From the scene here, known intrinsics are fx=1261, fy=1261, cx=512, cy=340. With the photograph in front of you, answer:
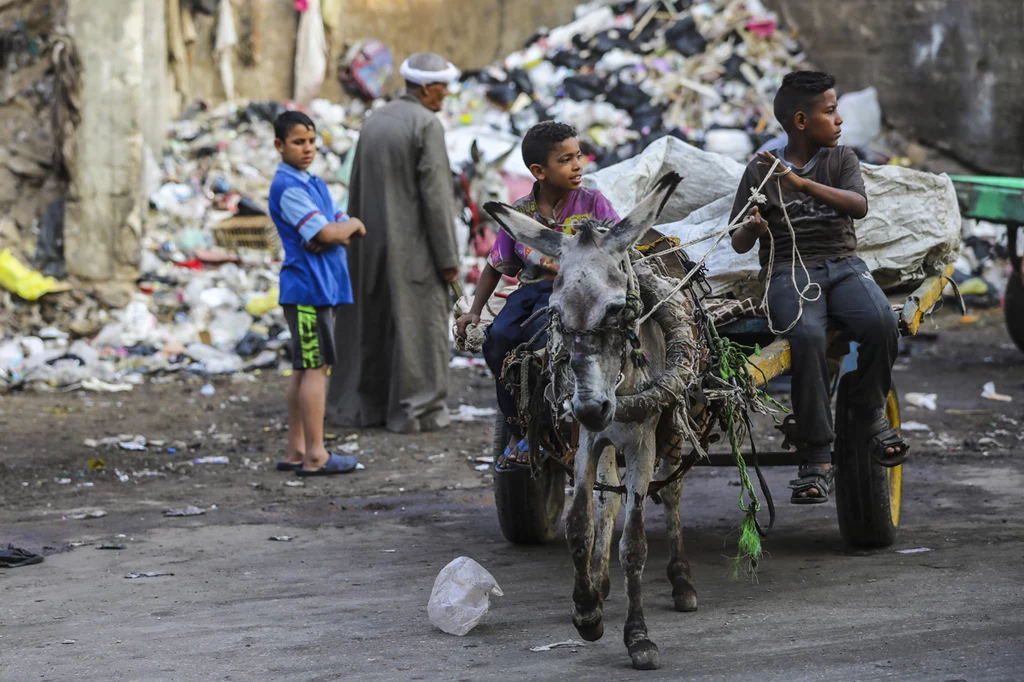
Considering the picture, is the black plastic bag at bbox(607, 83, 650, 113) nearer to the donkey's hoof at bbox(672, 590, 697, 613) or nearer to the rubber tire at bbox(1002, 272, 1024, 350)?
the rubber tire at bbox(1002, 272, 1024, 350)

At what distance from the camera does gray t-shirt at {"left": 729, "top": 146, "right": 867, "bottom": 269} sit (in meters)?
5.25

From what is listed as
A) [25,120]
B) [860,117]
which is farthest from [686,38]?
[25,120]

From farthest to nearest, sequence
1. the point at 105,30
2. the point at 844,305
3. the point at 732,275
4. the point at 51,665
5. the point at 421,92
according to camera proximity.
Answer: the point at 105,30 < the point at 421,92 < the point at 732,275 < the point at 844,305 < the point at 51,665

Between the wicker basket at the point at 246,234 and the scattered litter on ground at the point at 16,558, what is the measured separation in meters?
7.82

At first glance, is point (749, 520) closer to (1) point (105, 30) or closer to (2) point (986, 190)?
(2) point (986, 190)

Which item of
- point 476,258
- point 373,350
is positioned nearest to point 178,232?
point 476,258

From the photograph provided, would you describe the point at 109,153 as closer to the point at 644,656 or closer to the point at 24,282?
the point at 24,282

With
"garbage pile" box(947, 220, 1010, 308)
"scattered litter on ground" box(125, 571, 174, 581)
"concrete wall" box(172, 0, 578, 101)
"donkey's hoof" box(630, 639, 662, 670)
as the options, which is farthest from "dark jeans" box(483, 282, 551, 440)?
"concrete wall" box(172, 0, 578, 101)

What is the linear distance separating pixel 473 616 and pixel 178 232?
32.1 ft

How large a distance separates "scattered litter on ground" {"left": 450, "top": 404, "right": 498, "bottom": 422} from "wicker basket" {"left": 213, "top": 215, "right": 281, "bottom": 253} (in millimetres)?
4503

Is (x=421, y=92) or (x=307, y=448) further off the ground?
(x=421, y=92)

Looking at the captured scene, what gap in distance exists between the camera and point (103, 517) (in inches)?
257

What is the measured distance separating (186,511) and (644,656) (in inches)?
135

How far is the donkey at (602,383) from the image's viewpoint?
380 centimetres
